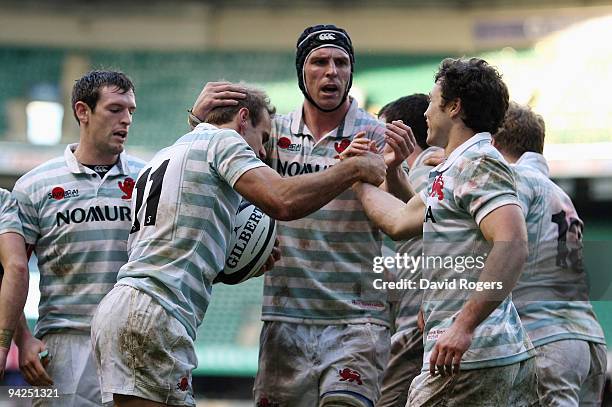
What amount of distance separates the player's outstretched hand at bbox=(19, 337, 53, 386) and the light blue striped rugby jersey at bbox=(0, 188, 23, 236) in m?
0.61

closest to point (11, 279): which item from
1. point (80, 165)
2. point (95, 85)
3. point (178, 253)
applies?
point (80, 165)

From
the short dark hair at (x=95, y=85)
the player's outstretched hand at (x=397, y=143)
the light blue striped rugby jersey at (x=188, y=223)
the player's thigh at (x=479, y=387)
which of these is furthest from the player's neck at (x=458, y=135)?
the short dark hair at (x=95, y=85)

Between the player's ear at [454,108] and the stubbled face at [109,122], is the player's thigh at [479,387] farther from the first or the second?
the stubbled face at [109,122]

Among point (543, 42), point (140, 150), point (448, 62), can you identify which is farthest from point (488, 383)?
point (543, 42)

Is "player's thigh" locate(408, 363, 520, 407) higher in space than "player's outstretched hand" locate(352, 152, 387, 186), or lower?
lower

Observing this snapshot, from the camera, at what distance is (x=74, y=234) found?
596cm

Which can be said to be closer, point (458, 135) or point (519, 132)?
point (458, 135)

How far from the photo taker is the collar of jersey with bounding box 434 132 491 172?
464 centimetres

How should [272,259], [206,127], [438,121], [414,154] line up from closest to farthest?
[438,121]
[206,127]
[272,259]
[414,154]

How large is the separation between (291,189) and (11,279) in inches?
73.9

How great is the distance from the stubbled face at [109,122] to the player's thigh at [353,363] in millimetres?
1615

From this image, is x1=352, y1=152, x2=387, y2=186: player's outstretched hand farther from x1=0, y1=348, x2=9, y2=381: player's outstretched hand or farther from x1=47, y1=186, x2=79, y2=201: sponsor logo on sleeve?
x1=0, y1=348, x2=9, y2=381: player's outstretched hand

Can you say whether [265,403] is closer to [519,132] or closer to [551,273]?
[551,273]

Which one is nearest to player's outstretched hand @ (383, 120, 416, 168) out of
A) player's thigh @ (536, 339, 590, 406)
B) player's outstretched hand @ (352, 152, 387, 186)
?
player's outstretched hand @ (352, 152, 387, 186)
